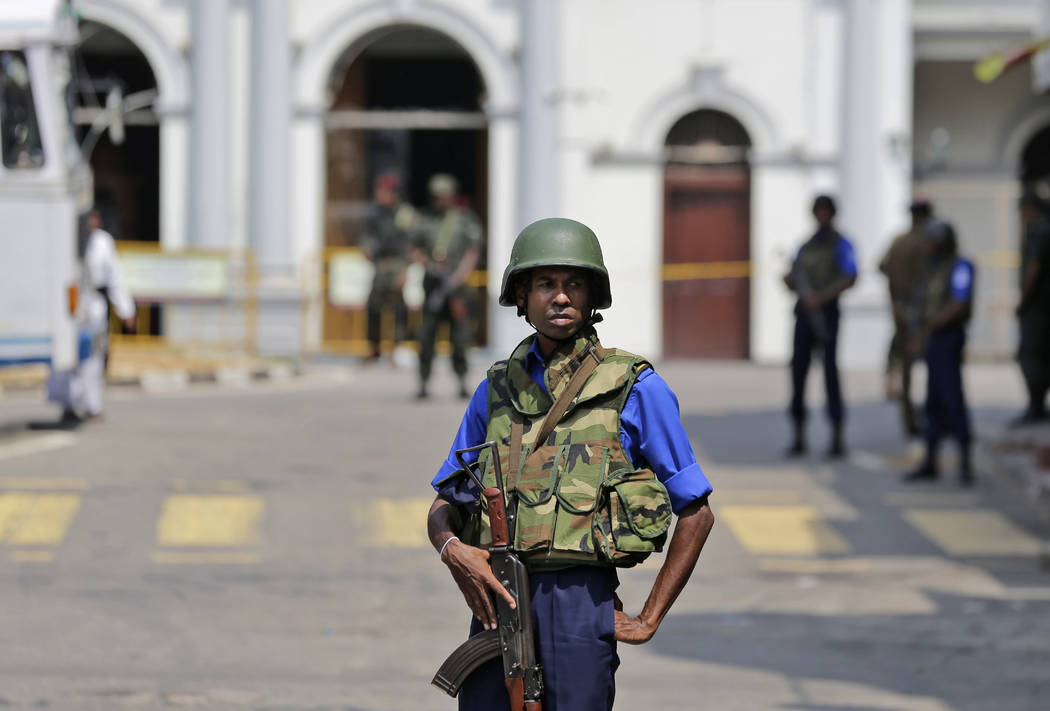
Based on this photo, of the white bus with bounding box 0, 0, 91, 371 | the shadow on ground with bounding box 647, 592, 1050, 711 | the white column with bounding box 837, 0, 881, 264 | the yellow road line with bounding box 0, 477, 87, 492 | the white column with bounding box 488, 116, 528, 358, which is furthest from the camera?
the white column with bounding box 837, 0, 881, 264

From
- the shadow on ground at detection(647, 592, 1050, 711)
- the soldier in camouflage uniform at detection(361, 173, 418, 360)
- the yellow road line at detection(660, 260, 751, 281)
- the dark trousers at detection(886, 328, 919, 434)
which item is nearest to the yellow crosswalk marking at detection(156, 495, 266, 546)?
the shadow on ground at detection(647, 592, 1050, 711)

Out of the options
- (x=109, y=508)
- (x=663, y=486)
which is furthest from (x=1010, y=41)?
(x=663, y=486)

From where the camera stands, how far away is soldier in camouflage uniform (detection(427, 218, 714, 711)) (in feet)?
14.0

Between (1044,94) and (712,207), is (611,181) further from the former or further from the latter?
(1044,94)

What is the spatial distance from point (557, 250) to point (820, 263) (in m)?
9.71

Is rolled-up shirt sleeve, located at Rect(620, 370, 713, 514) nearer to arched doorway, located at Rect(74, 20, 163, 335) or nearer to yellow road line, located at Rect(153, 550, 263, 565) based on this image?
yellow road line, located at Rect(153, 550, 263, 565)

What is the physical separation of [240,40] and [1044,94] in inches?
449

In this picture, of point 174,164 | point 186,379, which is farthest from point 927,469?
point 174,164

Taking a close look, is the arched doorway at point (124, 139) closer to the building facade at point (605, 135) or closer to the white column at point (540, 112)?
the building facade at point (605, 135)

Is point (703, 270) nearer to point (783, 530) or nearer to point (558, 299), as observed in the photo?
point (783, 530)

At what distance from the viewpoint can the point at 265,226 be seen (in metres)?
24.7

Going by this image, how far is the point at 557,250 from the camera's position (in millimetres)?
4285

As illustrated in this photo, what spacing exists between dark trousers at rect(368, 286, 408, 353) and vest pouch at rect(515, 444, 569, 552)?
17.8 m

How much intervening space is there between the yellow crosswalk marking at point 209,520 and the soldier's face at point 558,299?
633 centimetres
